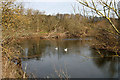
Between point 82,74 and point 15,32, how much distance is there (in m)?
3.63

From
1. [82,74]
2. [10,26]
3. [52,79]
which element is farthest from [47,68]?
[10,26]

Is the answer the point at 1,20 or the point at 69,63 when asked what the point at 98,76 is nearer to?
the point at 69,63

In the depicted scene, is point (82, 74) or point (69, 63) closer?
point (82, 74)

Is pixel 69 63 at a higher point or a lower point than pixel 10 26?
lower

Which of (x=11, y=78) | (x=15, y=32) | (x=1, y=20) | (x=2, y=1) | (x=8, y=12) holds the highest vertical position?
(x=2, y=1)

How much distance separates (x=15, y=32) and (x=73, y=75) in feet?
10.8

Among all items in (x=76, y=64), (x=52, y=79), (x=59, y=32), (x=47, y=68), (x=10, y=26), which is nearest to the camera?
(x=10, y=26)

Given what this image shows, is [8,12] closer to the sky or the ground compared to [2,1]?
closer to the ground

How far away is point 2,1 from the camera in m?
4.15

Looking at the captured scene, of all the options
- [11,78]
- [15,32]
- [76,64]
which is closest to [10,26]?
[15,32]

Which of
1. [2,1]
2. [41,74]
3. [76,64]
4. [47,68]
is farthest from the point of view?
[76,64]

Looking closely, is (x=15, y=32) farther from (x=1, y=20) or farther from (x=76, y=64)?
(x=76, y=64)

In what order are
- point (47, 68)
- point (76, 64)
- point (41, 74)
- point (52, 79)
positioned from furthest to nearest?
point (76, 64) → point (47, 68) → point (41, 74) → point (52, 79)

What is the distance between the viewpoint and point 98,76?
6.15m
